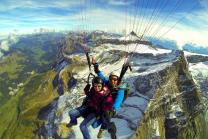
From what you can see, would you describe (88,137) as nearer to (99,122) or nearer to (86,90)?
(99,122)

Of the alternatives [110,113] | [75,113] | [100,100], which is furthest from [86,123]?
[100,100]

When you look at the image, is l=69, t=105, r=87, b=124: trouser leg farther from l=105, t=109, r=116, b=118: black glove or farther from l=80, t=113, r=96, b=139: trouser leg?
l=105, t=109, r=116, b=118: black glove

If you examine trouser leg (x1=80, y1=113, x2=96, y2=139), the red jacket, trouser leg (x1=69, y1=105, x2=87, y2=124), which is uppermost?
the red jacket

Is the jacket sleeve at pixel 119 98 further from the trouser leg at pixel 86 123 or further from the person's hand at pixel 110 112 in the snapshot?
the trouser leg at pixel 86 123

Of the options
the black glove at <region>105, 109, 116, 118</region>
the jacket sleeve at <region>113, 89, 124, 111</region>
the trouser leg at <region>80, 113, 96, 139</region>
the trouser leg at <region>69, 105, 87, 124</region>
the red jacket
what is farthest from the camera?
the trouser leg at <region>69, 105, 87, 124</region>

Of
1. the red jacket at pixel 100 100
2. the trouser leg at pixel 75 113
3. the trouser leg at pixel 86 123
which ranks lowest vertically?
the trouser leg at pixel 86 123

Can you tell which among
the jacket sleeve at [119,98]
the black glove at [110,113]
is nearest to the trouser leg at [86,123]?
the black glove at [110,113]

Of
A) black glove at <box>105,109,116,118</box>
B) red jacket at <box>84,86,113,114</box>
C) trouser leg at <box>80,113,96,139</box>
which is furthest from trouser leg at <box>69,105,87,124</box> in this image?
black glove at <box>105,109,116,118</box>

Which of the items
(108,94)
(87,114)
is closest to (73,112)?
(87,114)

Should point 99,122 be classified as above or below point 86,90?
below
